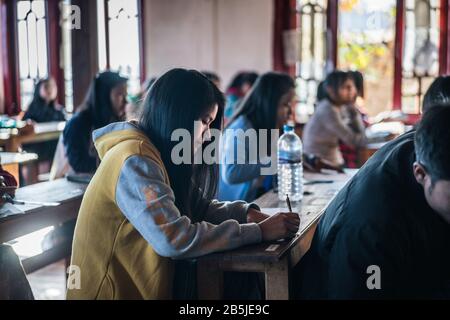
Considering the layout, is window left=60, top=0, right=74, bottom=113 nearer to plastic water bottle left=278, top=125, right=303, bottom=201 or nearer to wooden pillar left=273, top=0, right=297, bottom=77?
wooden pillar left=273, top=0, right=297, bottom=77

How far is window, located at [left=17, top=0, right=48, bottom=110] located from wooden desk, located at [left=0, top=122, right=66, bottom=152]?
6.72 ft

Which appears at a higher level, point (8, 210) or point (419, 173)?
point (419, 173)

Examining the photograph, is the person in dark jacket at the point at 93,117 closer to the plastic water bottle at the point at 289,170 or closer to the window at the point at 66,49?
the plastic water bottle at the point at 289,170

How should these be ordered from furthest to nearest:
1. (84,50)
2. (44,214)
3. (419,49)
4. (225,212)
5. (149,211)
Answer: (419,49) < (84,50) < (44,214) < (225,212) < (149,211)

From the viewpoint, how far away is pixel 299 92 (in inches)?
267

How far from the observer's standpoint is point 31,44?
25.6ft

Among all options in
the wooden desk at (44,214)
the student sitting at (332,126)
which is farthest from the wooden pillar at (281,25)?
the wooden desk at (44,214)

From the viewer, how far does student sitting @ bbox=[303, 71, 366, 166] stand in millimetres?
4516

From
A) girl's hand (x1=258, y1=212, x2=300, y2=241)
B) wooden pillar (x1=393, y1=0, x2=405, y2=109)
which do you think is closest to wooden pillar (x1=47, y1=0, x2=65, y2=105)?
wooden pillar (x1=393, y1=0, x2=405, y2=109)

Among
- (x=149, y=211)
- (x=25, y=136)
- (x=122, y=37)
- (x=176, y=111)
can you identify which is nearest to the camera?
(x=149, y=211)

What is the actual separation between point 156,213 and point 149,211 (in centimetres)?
2

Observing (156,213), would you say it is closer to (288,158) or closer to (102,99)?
(288,158)

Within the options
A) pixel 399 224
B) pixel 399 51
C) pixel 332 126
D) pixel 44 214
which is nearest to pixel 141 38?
pixel 399 51
